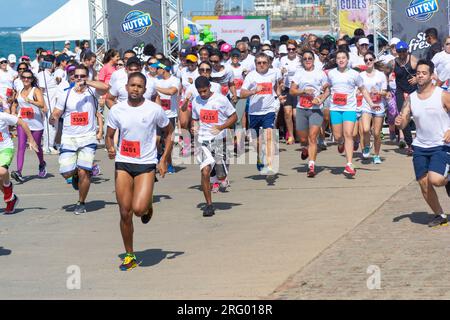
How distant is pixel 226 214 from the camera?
12406 mm

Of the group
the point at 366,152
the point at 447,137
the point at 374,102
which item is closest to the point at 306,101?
the point at 374,102

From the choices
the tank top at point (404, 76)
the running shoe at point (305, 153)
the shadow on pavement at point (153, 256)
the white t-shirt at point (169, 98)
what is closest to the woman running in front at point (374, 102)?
the tank top at point (404, 76)

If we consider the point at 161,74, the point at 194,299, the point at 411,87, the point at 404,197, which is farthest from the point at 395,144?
the point at 194,299

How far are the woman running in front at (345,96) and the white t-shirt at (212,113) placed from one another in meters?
2.77

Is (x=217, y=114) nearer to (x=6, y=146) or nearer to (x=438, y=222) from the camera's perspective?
(x=6, y=146)

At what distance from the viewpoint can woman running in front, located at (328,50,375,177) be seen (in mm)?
15023

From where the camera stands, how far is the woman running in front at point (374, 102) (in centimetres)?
1636

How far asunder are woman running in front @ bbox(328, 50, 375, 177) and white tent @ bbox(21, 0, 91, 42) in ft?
69.6

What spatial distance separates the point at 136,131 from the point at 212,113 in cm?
329

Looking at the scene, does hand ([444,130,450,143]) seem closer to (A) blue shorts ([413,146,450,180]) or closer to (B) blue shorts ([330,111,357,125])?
(A) blue shorts ([413,146,450,180])

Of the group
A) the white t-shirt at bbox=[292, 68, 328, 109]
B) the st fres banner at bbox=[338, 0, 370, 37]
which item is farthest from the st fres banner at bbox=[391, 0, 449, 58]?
the st fres banner at bbox=[338, 0, 370, 37]

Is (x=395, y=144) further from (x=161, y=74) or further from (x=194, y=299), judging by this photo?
(x=194, y=299)

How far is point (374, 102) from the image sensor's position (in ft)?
53.6

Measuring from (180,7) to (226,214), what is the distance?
10653 mm
